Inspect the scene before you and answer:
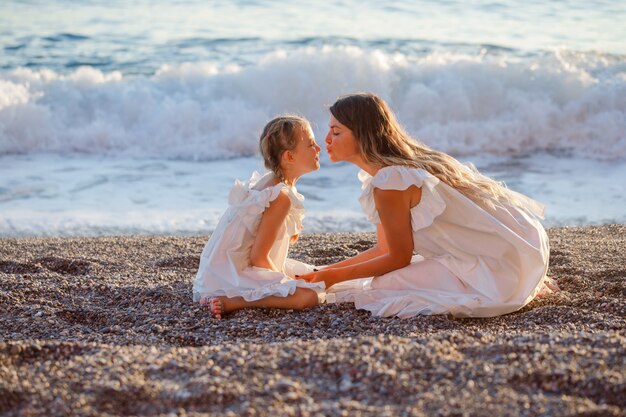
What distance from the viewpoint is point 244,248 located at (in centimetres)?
451

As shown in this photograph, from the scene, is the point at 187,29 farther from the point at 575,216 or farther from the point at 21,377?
the point at 21,377

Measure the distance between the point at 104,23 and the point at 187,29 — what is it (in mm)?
1530

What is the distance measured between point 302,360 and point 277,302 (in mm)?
1263

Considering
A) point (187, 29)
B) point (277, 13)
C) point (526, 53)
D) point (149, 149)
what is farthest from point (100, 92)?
point (526, 53)

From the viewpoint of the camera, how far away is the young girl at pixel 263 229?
4.36 m

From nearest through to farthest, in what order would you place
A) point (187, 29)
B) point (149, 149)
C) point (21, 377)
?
point (21, 377) → point (149, 149) → point (187, 29)

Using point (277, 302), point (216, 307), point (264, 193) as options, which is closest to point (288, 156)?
point (264, 193)

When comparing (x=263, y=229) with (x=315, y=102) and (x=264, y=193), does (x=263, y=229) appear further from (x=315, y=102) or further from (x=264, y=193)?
(x=315, y=102)

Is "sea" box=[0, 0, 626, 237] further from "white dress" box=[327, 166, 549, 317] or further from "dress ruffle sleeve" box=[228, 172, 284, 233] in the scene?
"white dress" box=[327, 166, 549, 317]

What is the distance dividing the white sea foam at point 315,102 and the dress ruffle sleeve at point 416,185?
6198 millimetres

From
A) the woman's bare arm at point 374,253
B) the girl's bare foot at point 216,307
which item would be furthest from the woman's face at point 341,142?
the girl's bare foot at point 216,307

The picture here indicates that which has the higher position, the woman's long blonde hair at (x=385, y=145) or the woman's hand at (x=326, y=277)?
the woman's long blonde hair at (x=385, y=145)

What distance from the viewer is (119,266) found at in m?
5.43

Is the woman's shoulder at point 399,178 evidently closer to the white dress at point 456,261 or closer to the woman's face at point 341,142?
the white dress at point 456,261
